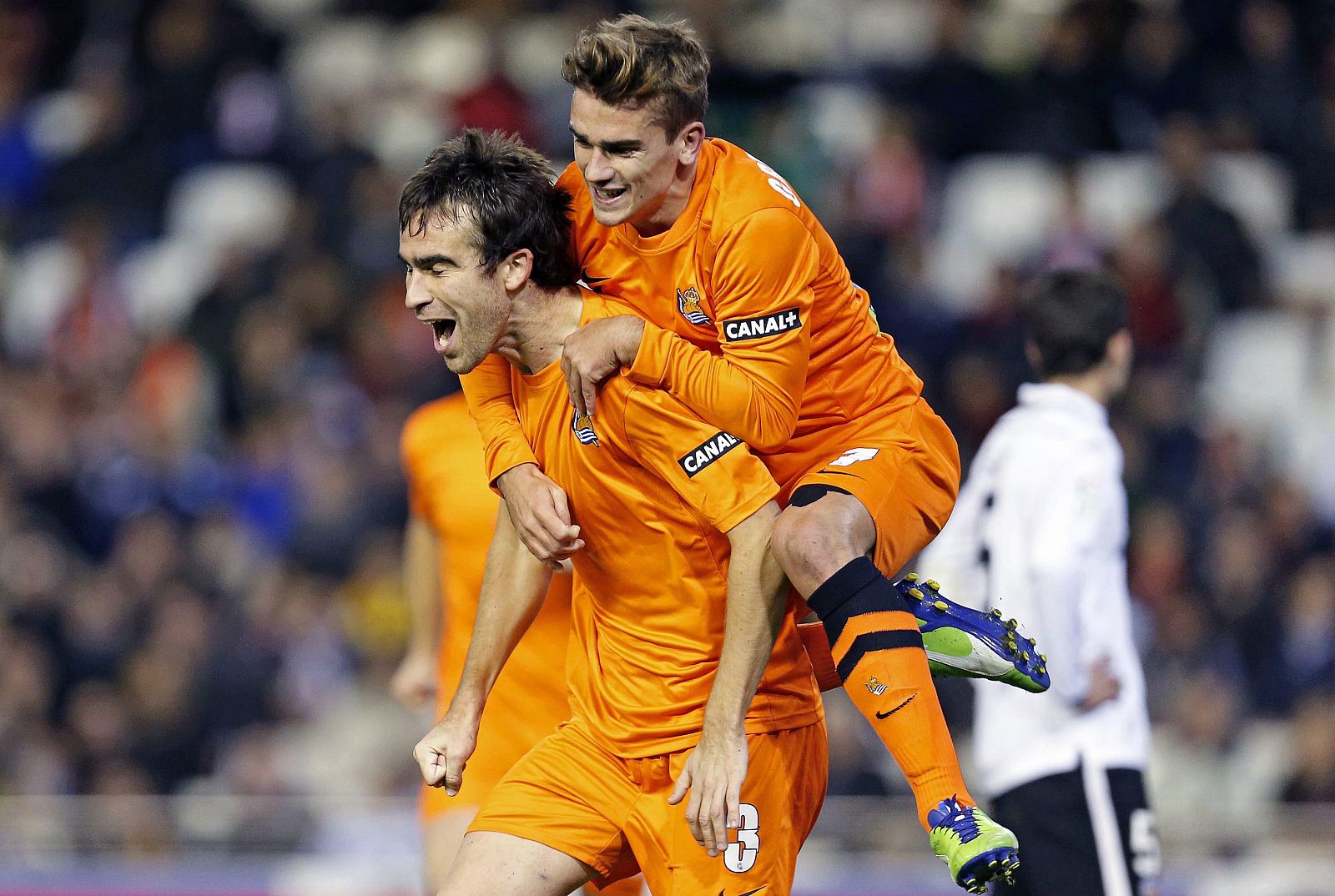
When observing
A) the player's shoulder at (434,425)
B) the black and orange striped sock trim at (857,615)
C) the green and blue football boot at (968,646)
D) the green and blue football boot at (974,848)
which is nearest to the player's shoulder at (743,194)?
the black and orange striped sock trim at (857,615)

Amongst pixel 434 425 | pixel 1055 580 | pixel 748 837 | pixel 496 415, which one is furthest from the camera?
pixel 434 425

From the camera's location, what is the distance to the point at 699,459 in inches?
154

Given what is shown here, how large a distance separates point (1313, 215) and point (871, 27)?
10.2 feet

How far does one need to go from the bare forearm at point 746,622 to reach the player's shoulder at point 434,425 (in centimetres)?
216

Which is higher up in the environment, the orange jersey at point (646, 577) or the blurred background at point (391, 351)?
the blurred background at point (391, 351)

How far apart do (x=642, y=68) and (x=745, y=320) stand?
1.99 ft

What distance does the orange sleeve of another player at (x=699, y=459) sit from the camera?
3.90 m

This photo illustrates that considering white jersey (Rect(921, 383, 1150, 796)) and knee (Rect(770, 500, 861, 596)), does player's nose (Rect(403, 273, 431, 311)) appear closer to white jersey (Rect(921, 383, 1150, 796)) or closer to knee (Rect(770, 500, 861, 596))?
knee (Rect(770, 500, 861, 596))

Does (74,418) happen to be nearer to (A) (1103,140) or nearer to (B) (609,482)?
(A) (1103,140)

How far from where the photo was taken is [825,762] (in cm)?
426

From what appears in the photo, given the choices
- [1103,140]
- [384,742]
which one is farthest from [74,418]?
[1103,140]

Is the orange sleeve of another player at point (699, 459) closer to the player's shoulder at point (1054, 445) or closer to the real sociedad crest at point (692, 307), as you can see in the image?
the real sociedad crest at point (692, 307)

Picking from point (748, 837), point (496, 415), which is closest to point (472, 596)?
point (496, 415)

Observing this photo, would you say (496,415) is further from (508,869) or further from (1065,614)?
(1065,614)
